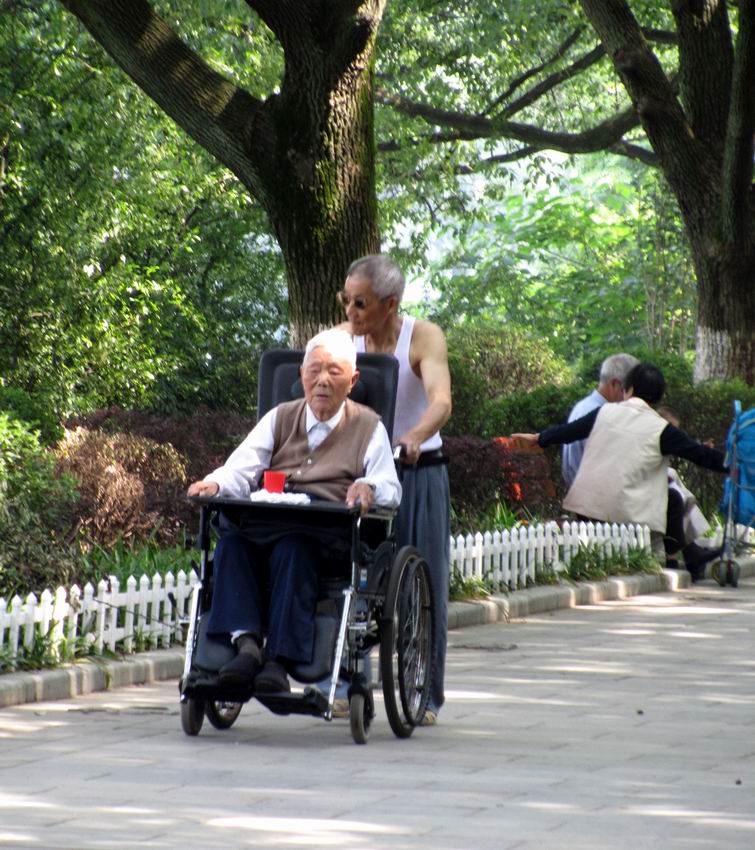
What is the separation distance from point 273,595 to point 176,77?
684cm

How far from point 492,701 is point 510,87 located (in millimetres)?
18097

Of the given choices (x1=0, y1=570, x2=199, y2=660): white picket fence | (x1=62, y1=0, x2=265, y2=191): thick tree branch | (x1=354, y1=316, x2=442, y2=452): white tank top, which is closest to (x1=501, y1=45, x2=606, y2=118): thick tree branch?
(x1=62, y1=0, x2=265, y2=191): thick tree branch

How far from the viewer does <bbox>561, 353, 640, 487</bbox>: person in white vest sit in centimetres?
1393

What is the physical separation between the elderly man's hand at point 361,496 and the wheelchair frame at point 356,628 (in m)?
0.04

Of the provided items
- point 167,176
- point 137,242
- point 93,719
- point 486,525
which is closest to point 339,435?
point 93,719

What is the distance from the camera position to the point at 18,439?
1084cm

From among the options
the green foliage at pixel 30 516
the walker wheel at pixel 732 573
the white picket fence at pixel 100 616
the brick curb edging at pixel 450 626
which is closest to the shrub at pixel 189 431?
the brick curb edging at pixel 450 626

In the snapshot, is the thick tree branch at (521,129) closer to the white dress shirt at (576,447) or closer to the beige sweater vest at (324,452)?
the white dress shirt at (576,447)

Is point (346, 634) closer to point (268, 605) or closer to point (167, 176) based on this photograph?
point (268, 605)

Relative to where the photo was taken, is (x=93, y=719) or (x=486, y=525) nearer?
(x=93, y=719)

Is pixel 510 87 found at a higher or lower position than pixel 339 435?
higher

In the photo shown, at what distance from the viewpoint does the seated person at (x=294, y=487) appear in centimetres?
689

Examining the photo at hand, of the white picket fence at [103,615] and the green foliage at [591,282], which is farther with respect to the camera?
the green foliage at [591,282]

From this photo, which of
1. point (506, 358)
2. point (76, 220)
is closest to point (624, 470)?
point (76, 220)
